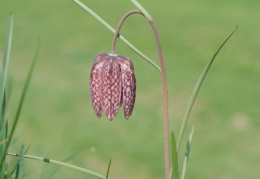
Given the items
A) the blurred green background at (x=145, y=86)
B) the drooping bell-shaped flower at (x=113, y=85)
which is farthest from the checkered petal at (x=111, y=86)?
the blurred green background at (x=145, y=86)

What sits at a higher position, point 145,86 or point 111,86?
point 111,86

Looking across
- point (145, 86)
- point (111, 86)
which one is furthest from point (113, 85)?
point (145, 86)

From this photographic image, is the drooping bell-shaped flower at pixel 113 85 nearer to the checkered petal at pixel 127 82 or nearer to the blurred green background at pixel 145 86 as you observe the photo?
the checkered petal at pixel 127 82

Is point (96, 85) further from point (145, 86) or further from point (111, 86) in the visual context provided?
point (145, 86)

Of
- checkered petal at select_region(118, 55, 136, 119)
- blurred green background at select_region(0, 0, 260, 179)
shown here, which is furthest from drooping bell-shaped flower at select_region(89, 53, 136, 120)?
blurred green background at select_region(0, 0, 260, 179)

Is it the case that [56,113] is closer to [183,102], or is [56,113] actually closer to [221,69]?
[183,102]
